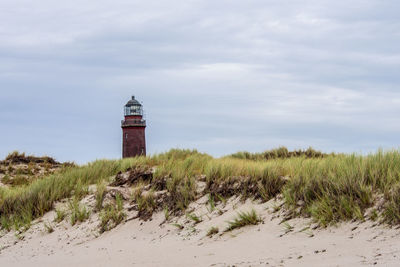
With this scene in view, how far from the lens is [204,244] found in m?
8.10

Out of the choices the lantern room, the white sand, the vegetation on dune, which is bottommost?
the white sand

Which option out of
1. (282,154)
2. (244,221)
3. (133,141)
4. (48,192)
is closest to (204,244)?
(244,221)

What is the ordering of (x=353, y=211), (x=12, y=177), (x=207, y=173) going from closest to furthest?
A: (x=353, y=211) < (x=207, y=173) < (x=12, y=177)

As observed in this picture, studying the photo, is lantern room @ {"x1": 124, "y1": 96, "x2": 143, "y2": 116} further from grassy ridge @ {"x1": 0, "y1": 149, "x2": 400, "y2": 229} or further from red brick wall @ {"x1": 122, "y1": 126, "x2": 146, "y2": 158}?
grassy ridge @ {"x1": 0, "y1": 149, "x2": 400, "y2": 229}

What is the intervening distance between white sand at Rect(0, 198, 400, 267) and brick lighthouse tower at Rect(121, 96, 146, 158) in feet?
94.5

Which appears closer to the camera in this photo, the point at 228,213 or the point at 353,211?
the point at 353,211

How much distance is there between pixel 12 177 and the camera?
2280 cm

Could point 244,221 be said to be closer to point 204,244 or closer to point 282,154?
point 204,244

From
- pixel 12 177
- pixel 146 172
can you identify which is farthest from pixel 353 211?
pixel 12 177

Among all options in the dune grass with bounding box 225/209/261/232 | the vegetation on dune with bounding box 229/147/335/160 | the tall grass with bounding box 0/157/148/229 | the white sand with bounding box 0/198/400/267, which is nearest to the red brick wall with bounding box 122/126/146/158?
the vegetation on dune with bounding box 229/147/335/160

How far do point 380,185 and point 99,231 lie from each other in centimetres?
603

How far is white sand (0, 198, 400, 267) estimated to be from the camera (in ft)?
20.0

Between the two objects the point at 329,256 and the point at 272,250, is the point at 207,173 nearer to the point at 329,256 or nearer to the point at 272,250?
the point at 272,250

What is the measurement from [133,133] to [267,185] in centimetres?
3236
